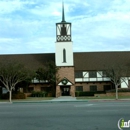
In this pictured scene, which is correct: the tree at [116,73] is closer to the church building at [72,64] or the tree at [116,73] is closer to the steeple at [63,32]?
the church building at [72,64]

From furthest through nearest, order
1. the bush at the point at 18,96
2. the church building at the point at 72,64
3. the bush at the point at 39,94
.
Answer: the church building at the point at 72,64 < the bush at the point at 39,94 < the bush at the point at 18,96

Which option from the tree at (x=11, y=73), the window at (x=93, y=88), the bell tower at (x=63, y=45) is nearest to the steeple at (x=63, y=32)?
the bell tower at (x=63, y=45)

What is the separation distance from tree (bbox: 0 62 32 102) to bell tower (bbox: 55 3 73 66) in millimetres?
12582

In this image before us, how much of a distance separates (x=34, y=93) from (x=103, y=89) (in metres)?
13.6

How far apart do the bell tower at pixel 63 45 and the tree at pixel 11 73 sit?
41.3 feet

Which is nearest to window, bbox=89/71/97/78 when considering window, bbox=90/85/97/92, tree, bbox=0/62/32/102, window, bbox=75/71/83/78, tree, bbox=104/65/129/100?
window, bbox=75/71/83/78

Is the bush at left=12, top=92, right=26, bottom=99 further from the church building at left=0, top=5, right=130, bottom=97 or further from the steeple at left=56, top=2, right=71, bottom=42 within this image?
the steeple at left=56, top=2, right=71, bottom=42

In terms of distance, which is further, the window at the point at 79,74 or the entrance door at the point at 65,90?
the window at the point at 79,74

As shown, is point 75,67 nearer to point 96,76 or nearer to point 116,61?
point 96,76

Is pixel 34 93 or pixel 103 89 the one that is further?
pixel 103 89

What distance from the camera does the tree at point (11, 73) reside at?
3794cm

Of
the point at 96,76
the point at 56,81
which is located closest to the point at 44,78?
the point at 56,81

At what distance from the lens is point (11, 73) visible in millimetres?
38250

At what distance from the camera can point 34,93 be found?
49500 millimetres
